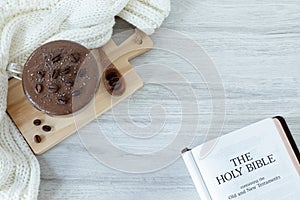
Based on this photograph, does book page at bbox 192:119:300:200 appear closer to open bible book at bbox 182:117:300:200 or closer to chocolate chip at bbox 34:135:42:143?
open bible book at bbox 182:117:300:200

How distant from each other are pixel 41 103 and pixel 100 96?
113mm

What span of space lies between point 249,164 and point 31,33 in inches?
15.7

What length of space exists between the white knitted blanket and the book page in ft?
0.83

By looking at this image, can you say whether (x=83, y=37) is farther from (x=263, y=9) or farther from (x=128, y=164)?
(x=263, y=9)

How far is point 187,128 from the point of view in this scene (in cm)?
101

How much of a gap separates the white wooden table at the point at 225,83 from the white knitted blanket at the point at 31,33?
0.04 metres

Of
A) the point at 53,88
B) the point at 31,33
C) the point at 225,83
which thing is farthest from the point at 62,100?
the point at 225,83

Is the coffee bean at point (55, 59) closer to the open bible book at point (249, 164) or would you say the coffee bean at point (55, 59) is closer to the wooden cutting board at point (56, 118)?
the wooden cutting board at point (56, 118)

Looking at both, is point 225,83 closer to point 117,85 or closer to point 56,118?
point 117,85

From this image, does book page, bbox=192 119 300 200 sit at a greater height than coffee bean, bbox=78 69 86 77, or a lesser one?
lesser

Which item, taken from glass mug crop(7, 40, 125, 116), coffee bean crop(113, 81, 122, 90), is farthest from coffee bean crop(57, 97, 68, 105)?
coffee bean crop(113, 81, 122, 90)

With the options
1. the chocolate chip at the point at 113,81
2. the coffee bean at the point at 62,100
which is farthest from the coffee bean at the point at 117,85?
the coffee bean at the point at 62,100

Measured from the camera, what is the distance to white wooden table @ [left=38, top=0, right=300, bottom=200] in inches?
39.1

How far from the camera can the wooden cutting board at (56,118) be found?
38.9 inches
